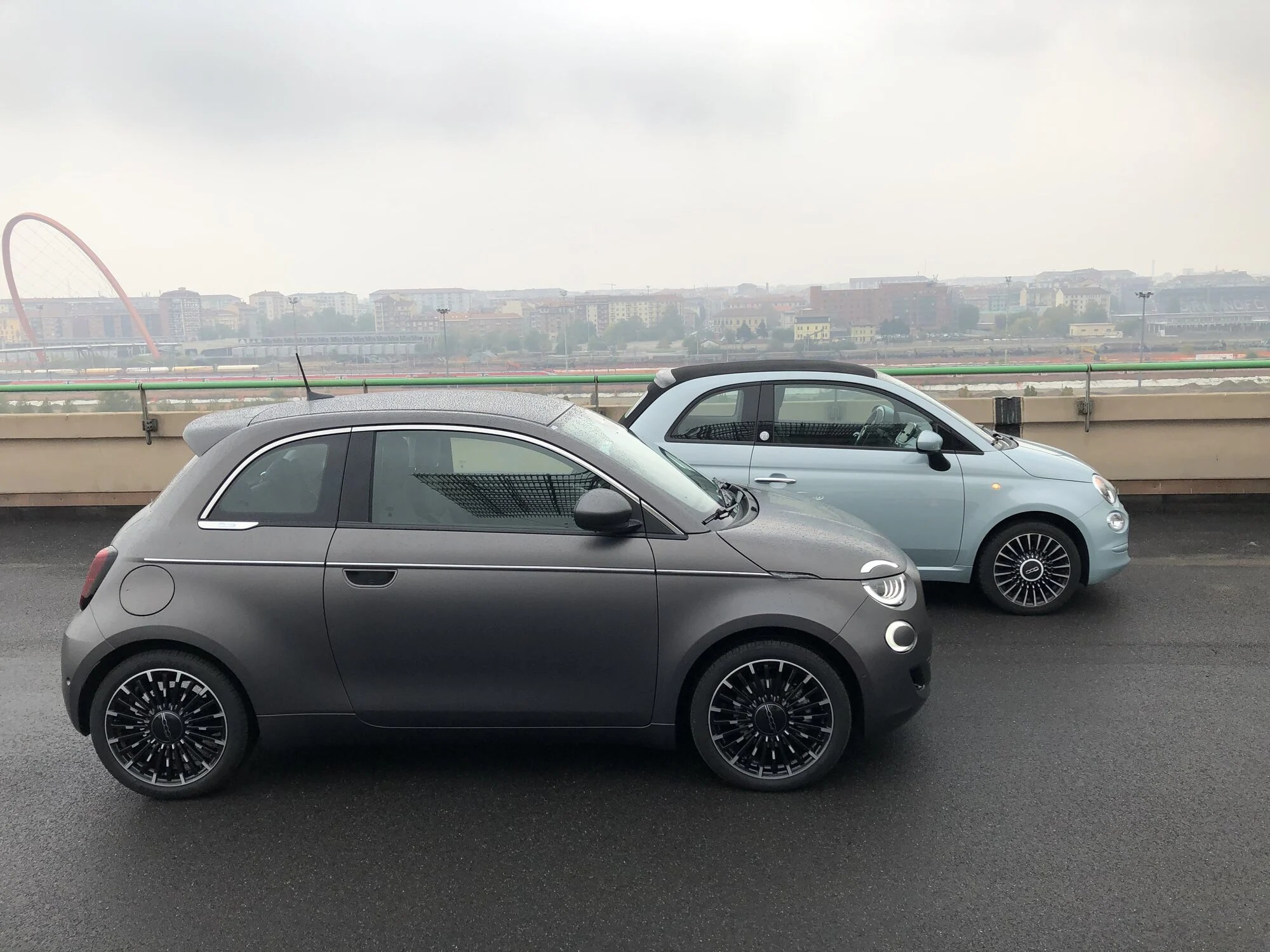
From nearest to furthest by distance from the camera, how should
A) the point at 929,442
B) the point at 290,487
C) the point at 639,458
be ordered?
1. the point at 290,487
2. the point at 639,458
3. the point at 929,442

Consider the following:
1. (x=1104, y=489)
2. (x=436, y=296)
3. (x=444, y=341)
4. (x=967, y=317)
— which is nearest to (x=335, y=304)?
(x=436, y=296)

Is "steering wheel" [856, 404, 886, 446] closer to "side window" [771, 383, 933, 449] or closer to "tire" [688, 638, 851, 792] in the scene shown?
"side window" [771, 383, 933, 449]

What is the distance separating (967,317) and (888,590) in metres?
14.4

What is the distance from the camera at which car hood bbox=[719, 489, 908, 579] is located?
14.3 ft

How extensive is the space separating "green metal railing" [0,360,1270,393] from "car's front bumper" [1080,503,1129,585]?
14.2 feet

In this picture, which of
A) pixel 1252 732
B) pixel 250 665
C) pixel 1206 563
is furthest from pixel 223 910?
pixel 1206 563

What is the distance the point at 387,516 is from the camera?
4316 mm

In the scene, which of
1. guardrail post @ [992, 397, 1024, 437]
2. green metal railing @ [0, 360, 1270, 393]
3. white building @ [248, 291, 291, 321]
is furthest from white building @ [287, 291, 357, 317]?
guardrail post @ [992, 397, 1024, 437]

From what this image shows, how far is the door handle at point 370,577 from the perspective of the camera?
13.9 feet

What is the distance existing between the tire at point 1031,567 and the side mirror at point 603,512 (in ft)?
12.3

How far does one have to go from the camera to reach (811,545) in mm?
4484

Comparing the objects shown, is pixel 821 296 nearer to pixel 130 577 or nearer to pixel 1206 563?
pixel 1206 563

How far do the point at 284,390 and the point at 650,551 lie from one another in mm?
7792

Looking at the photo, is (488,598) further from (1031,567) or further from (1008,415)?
(1008,415)
